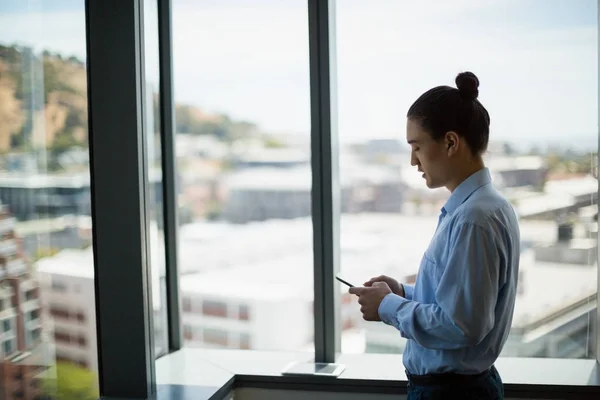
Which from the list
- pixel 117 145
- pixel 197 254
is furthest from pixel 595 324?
pixel 117 145

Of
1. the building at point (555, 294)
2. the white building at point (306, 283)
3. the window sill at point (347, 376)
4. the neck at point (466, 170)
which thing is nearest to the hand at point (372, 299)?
the neck at point (466, 170)

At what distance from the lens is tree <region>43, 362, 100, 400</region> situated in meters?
2.01

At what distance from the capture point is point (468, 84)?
157 cm

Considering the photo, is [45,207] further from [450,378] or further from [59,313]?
[450,378]

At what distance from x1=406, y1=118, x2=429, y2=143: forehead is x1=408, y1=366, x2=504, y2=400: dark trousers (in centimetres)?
55

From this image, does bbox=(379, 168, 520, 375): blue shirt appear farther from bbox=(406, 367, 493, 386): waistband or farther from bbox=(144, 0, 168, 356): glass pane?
bbox=(144, 0, 168, 356): glass pane

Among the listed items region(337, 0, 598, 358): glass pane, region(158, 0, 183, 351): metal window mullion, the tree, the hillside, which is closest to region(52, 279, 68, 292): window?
the tree

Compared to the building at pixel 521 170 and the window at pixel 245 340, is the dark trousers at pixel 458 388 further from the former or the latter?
the window at pixel 245 340

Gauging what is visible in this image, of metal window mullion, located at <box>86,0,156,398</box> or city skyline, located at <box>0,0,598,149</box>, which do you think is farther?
city skyline, located at <box>0,0,598,149</box>

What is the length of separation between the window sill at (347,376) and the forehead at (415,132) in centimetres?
104

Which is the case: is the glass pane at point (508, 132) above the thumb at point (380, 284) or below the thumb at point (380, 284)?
above

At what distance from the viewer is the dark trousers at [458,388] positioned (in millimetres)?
1581

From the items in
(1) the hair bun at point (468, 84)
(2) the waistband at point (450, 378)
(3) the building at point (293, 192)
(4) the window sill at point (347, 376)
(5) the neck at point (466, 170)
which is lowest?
(4) the window sill at point (347, 376)

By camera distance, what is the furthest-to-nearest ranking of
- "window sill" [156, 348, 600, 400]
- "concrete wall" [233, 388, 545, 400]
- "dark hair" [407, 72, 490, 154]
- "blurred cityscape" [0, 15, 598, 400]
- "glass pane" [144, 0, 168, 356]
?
"glass pane" [144, 0, 168, 356]
"concrete wall" [233, 388, 545, 400]
"window sill" [156, 348, 600, 400]
"blurred cityscape" [0, 15, 598, 400]
"dark hair" [407, 72, 490, 154]
